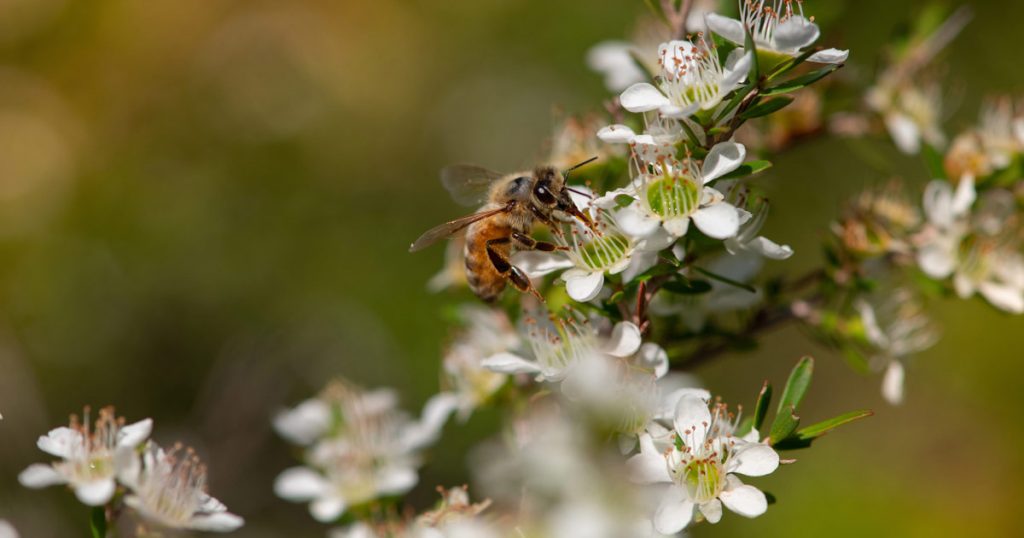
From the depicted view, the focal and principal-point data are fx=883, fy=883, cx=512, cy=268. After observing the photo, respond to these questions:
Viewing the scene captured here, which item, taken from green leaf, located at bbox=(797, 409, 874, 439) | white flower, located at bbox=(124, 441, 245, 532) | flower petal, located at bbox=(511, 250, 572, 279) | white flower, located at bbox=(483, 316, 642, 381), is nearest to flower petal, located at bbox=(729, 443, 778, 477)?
green leaf, located at bbox=(797, 409, 874, 439)

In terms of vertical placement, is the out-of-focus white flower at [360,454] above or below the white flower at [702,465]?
above

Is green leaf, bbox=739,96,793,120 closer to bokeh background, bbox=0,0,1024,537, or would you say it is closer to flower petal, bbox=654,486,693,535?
flower petal, bbox=654,486,693,535

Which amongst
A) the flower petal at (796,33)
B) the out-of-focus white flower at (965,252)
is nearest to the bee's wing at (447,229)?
the flower petal at (796,33)

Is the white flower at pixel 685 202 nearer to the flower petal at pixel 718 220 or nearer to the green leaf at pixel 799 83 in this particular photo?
the flower petal at pixel 718 220

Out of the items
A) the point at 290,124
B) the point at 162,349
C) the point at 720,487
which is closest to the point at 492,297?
the point at 720,487

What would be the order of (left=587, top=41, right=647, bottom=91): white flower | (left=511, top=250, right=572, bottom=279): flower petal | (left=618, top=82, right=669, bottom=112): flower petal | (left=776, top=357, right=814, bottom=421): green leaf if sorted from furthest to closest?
1. (left=587, top=41, right=647, bottom=91): white flower
2. (left=511, top=250, right=572, bottom=279): flower petal
3. (left=776, top=357, right=814, bottom=421): green leaf
4. (left=618, top=82, right=669, bottom=112): flower petal

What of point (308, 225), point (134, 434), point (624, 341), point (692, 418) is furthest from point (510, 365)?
point (308, 225)
